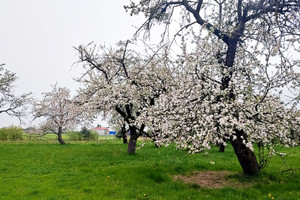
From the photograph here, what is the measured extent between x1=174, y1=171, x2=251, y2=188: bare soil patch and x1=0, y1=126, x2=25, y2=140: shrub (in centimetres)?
3847

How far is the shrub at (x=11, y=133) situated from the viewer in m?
39.4

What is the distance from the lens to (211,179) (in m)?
10.3

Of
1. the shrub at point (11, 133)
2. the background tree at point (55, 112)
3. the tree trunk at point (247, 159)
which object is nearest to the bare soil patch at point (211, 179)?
the tree trunk at point (247, 159)

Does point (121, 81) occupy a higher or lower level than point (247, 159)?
higher

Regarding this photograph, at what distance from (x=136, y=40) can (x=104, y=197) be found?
7629 mm

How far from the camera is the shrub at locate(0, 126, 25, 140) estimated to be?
3944 centimetres

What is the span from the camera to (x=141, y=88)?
14828 mm

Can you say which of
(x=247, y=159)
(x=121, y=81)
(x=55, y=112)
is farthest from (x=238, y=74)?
(x=55, y=112)

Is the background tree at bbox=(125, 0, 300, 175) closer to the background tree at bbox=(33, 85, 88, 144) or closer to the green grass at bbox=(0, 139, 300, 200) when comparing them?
the green grass at bbox=(0, 139, 300, 200)

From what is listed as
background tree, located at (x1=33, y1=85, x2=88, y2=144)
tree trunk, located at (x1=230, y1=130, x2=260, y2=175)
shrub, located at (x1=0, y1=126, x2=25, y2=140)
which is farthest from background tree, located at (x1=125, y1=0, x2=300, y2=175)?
shrub, located at (x1=0, y1=126, x2=25, y2=140)

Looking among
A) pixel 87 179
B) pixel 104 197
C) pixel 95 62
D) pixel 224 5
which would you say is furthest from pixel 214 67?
pixel 95 62

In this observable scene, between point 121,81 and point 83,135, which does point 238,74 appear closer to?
point 121,81

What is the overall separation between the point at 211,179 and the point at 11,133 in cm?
3997

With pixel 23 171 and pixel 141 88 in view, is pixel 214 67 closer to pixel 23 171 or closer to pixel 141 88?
pixel 141 88
